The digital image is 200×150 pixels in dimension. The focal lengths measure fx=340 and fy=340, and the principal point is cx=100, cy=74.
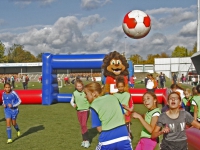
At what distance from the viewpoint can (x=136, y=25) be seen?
930cm

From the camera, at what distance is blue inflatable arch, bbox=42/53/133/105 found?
1529cm

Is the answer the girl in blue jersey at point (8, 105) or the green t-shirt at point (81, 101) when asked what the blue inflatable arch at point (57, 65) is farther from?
the green t-shirt at point (81, 101)

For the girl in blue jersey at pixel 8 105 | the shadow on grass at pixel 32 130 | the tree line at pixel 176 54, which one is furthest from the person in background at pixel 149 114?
the tree line at pixel 176 54

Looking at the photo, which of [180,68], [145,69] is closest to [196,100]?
[180,68]

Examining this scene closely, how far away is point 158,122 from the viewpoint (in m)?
4.42

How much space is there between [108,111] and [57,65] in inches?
461

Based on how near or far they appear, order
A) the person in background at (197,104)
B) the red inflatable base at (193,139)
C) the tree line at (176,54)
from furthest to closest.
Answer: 1. the tree line at (176,54)
2. the person in background at (197,104)
3. the red inflatable base at (193,139)

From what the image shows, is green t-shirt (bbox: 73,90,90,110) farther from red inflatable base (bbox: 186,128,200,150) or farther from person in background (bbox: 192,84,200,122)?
red inflatable base (bbox: 186,128,200,150)

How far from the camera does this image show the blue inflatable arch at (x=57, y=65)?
15.3 m

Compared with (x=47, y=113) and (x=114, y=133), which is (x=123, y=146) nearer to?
(x=114, y=133)

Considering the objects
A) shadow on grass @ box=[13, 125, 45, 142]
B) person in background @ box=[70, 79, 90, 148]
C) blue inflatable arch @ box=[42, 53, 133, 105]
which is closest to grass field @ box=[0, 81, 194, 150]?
shadow on grass @ box=[13, 125, 45, 142]

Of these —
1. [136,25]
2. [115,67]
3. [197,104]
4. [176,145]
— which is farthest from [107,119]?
[136,25]

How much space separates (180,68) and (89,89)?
54.5 meters

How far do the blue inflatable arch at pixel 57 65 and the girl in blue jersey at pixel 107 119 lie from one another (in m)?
10.8
